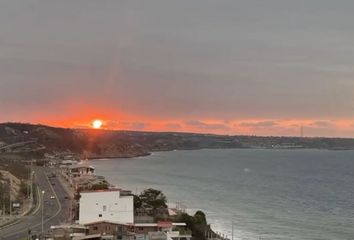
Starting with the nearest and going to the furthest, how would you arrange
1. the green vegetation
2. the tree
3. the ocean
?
the green vegetation
the tree
the ocean

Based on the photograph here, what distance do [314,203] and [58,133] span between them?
112119 mm

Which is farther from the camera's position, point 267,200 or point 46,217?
point 267,200

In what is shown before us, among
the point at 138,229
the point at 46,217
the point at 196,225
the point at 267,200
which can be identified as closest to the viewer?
the point at 138,229

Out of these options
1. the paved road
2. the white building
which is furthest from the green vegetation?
the paved road

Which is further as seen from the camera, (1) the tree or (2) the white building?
(1) the tree

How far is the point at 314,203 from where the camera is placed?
5547 cm

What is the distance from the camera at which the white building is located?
A: 29.0 m

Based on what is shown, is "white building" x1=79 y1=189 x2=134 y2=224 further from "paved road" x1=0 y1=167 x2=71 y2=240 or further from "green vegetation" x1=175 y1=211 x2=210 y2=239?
"green vegetation" x1=175 y1=211 x2=210 y2=239

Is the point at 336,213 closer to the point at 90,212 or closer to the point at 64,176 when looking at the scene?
the point at 90,212

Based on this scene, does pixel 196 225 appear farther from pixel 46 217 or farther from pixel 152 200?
pixel 46 217

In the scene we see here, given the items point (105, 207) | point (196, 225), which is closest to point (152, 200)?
point (196, 225)

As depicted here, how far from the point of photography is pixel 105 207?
95.9 feet

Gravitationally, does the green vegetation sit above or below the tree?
below

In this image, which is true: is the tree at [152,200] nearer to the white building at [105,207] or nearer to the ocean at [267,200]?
the ocean at [267,200]
